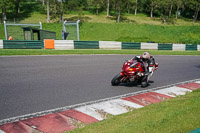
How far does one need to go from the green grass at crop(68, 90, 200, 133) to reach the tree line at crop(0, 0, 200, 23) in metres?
43.6

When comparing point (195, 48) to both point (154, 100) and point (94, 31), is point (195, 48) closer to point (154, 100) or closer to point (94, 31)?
point (94, 31)

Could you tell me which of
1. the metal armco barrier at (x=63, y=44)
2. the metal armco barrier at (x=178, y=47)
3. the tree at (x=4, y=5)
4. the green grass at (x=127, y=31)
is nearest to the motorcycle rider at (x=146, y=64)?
the metal armco barrier at (x=63, y=44)

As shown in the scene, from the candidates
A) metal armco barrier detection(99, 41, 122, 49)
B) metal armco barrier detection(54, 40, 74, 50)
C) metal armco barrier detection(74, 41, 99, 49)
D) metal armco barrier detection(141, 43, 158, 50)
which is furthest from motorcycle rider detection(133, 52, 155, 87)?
metal armco barrier detection(141, 43, 158, 50)

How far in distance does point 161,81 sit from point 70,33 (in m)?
17.1

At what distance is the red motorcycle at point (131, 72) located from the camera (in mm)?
7801

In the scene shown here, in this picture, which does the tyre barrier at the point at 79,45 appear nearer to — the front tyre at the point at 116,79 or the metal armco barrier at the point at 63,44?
the metal armco barrier at the point at 63,44

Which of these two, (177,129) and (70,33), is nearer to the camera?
(177,129)

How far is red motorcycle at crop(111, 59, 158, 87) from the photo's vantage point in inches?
307

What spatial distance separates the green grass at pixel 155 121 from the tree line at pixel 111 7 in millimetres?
43587

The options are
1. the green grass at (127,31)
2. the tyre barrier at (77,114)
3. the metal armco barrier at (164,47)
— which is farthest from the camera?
the green grass at (127,31)

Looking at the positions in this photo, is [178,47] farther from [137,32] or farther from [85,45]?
[137,32]

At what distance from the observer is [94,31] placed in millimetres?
42844

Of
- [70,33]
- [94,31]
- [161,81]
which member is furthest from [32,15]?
[161,81]

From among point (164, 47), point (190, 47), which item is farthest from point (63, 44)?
point (190, 47)
